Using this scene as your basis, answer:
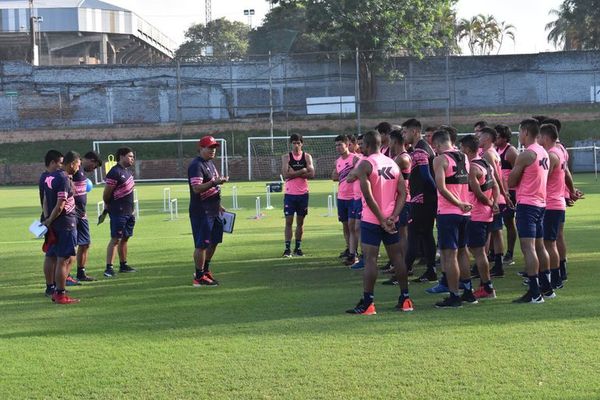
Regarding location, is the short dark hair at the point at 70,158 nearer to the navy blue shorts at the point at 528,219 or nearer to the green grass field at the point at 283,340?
the green grass field at the point at 283,340

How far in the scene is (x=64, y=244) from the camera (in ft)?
37.1

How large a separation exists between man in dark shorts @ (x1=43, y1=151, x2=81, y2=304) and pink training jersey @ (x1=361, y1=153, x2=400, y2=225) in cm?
395

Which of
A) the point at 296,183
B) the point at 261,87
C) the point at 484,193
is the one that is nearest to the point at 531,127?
the point at 484,193

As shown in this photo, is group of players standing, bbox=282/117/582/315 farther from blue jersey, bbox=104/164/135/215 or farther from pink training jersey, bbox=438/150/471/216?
blue jersey, bbox=104/164/135/215

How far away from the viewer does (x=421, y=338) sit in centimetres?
867

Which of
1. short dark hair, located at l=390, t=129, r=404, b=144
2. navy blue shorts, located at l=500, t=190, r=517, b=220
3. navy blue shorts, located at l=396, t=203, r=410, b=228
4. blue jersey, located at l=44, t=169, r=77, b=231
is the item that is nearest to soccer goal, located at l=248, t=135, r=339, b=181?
navy blue shorts, located at l=500, t=190, r=517, b=220

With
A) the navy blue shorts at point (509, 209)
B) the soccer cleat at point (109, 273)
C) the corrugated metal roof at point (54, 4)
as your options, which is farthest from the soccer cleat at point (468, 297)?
the corrugated metal roof at point (54, 4)

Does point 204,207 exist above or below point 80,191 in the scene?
below

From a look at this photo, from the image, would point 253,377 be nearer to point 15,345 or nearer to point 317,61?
point 15,345

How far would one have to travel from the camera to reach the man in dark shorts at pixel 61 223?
11.2 meters

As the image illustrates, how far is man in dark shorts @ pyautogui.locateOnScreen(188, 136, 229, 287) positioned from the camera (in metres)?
12.1

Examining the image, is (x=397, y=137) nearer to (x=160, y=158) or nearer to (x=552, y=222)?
(x=552, y=222)

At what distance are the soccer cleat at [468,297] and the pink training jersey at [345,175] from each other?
446 centimetres

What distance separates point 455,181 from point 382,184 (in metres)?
0.94
